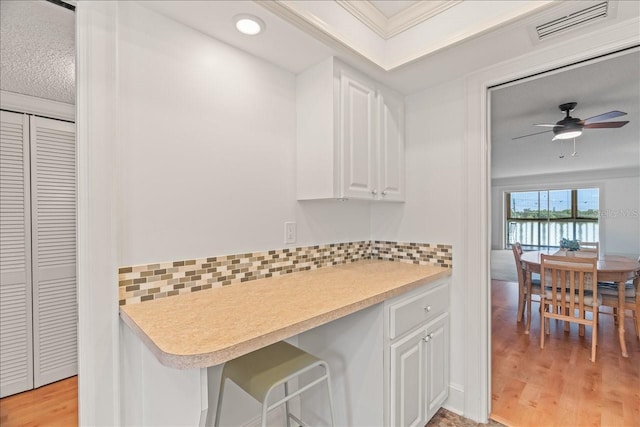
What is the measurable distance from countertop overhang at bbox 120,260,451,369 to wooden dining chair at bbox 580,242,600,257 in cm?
94

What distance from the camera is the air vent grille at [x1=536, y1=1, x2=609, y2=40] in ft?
4.05

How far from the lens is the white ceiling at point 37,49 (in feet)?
4.12

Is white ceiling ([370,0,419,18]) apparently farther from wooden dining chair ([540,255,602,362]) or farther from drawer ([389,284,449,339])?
wooden dining chair ([540,255,602,362])

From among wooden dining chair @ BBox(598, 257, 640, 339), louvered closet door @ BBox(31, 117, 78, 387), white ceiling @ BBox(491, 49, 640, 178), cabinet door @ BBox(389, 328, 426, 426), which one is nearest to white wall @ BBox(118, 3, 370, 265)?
cabinet door @ BBox(389, 328, 426, 426)

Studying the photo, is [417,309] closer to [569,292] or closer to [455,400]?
[455,400]

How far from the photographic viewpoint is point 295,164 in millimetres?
1754

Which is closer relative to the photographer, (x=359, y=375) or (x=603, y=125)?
(x=359, y=375)

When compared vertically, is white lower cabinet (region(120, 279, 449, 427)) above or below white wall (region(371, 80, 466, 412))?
below

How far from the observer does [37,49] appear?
1.54 meters

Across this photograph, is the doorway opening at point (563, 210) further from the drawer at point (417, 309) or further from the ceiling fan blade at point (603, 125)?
the drawer at point (417, 309)

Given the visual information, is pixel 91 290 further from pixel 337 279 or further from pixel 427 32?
pixel 427 32

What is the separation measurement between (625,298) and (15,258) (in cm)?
390

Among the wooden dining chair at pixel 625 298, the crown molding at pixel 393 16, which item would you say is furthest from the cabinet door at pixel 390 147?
the wooden dining chair at pixel 625 298

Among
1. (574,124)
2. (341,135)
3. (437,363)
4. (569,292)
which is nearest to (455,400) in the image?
(437,363)
